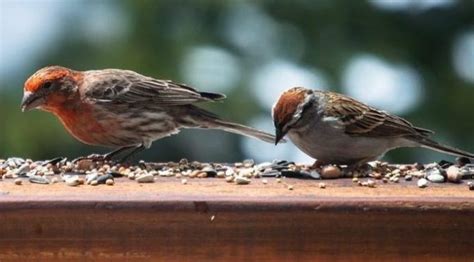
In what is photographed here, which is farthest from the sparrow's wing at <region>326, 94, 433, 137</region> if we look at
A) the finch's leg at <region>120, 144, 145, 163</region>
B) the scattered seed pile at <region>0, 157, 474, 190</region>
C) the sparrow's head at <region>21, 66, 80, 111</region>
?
the sparrow's head at <region>21, 66, 80, 111</region>

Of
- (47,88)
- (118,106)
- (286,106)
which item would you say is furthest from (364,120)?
(47,88)

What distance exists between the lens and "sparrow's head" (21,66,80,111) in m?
7.40

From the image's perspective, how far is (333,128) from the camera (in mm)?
6961

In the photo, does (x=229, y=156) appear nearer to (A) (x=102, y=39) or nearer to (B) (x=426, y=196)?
(A) (x=102, y=39)

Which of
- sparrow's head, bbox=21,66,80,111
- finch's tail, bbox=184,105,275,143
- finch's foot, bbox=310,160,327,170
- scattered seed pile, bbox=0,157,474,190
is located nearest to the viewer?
scattered seed pile, bbox=0,157,474,190

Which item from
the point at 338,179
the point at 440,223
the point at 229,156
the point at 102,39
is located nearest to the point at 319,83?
the point at 229,156

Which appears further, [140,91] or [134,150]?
[140,91]

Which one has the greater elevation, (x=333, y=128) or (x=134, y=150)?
(x=333, y=128)

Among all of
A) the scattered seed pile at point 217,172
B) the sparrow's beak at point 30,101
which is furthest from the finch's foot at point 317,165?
the sparrow's beak at point 30,101

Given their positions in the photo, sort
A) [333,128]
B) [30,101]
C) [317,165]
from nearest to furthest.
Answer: [317,165], [333,128], [30,101]

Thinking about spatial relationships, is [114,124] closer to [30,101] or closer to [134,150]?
[134,150]

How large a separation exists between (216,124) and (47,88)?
1.21 m

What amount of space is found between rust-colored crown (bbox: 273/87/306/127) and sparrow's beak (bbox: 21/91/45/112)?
131 centimetres

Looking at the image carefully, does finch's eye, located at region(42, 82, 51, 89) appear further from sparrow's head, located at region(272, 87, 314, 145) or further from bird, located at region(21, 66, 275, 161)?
sparrow's head, located at region(272, 87, 314, 145)
